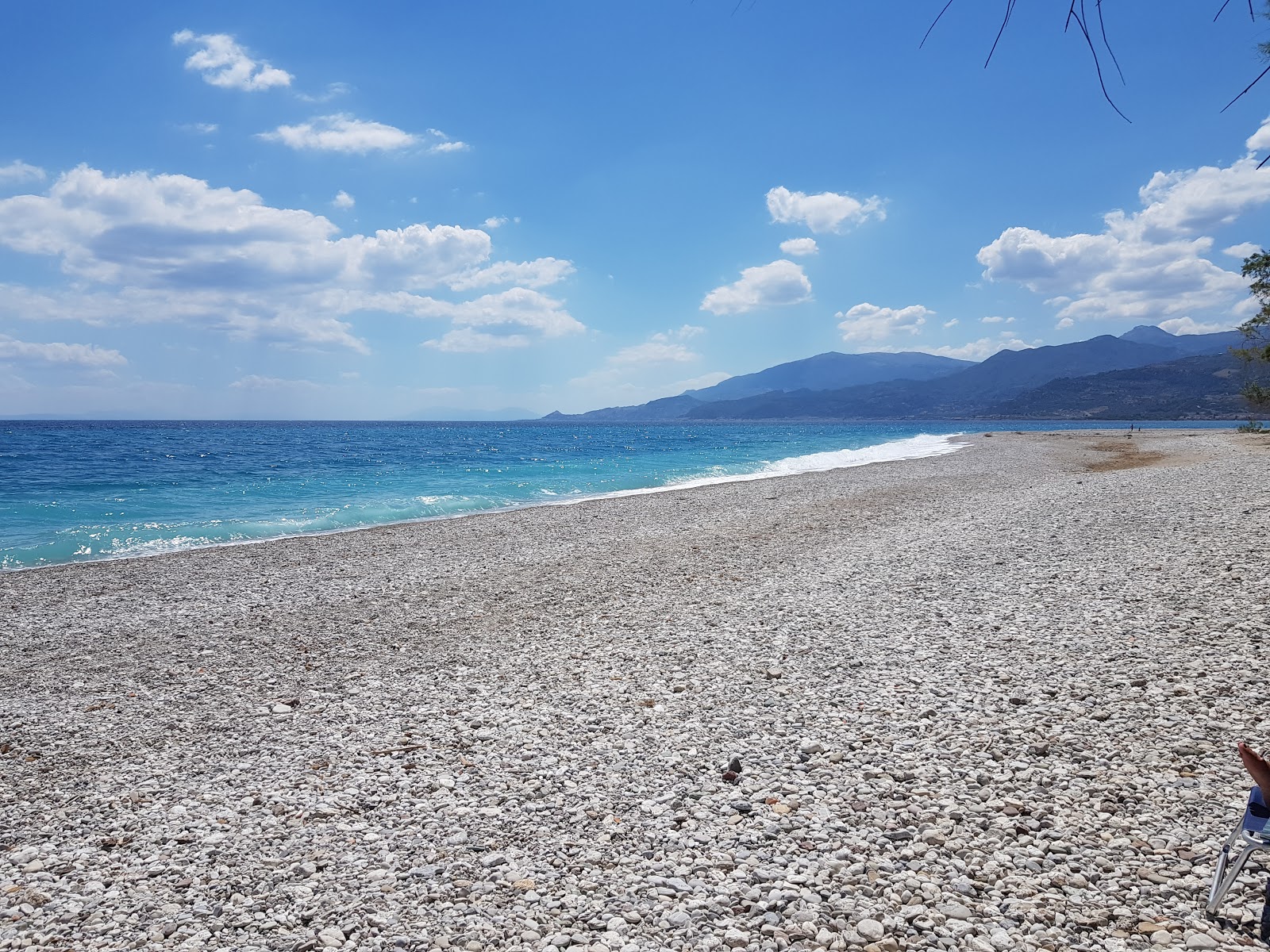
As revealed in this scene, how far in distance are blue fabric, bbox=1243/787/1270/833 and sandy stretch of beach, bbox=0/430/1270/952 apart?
1.68 feet

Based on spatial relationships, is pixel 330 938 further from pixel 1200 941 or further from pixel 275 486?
pixel 275 486

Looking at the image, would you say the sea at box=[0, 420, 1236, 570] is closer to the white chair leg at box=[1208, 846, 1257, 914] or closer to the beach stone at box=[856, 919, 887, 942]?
the beach stone at box=[856, 919, 887, 942]

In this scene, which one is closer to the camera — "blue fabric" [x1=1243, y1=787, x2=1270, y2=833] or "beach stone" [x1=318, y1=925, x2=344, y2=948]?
"blue fabric" [x1=1243, y1=787, x2=1270, y2=833]

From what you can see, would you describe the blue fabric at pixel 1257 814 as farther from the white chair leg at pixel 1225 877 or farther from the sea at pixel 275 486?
the sea at pixel 275 486

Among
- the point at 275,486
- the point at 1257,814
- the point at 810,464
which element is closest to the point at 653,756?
the point at 1257,814

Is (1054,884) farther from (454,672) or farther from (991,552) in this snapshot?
(991,552)

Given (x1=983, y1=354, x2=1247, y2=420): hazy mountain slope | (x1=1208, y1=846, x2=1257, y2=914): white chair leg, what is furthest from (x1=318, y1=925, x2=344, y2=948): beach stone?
(x1=983, y1=354, x2=1247, y2=420): hazy mountain slope

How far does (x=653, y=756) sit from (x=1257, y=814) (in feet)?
11.5

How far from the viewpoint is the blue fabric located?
315 cm

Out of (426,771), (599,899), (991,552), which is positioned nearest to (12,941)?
(426,771)

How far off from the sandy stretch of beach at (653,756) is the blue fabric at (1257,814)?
511 millimetres

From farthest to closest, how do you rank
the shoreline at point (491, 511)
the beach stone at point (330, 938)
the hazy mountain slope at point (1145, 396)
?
the hazy mountain slope at point (1145, 396) < the shoreline at point (491, 511) < the beach stone at point (330, 938)

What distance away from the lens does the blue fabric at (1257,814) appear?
315 cm

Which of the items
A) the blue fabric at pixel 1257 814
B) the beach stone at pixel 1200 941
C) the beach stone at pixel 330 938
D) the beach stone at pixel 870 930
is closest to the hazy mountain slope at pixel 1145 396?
the blue fabric at pixel 1257 814
